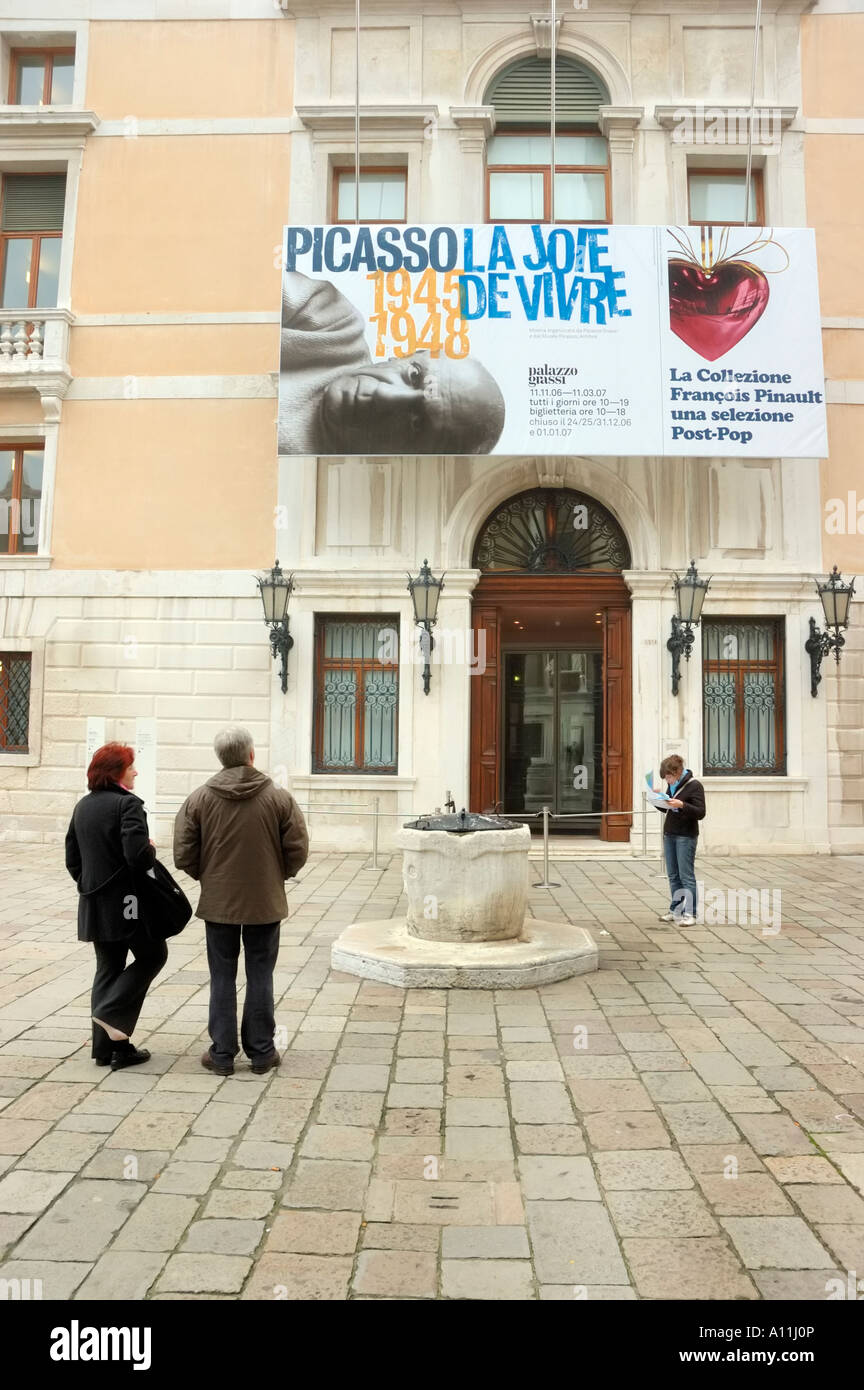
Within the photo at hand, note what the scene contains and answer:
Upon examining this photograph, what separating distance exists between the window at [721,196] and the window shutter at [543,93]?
1.86 metres

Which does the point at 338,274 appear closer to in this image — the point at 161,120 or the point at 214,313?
the point at 214,313

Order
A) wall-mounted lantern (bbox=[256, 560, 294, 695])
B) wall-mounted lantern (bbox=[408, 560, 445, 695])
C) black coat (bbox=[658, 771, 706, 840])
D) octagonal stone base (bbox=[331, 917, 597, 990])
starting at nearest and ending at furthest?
octagonal stone base (bbox=[331, 917, 597, 990]), black coat (bbox=[658, 771, 706, 840]), wall-mounted lantern (bbox=[408, 560, 445, 695]), wall-mounted lantern (bbox=[256, 560, 294, 695])

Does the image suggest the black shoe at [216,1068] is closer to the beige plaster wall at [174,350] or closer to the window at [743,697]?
the window at [743,697]

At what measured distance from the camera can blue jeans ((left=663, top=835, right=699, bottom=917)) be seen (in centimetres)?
884

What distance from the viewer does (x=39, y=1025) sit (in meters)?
5.81

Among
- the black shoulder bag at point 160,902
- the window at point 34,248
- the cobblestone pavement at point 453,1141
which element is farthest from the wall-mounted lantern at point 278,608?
the black shoulder bag at point 160,902

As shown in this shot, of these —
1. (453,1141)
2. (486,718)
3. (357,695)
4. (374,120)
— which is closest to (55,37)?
(374,120)

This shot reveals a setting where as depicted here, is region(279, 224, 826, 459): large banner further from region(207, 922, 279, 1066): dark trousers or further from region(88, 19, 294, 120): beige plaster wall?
region(207, 922, 279, 1066): dark trousers

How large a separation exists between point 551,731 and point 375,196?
8954mm

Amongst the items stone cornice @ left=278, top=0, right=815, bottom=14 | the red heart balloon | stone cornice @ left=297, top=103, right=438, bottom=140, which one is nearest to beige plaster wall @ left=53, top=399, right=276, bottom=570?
stone cornice @ left=297, top=103, right=438, bottom=140

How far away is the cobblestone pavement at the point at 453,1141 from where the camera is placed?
3.17m

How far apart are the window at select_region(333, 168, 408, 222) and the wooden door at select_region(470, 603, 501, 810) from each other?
20.8 ft

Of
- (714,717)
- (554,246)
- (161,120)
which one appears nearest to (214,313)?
(161,120)

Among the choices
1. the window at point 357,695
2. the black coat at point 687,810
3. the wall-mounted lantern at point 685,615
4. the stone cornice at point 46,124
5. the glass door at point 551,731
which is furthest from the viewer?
the glass door at point 551,731
